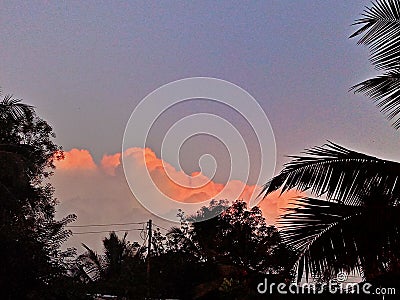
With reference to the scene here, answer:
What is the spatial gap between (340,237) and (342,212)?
26 centimetres

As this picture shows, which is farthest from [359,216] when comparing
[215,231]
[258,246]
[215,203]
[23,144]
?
[215,203]

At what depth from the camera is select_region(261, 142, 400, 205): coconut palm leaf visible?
6652mm

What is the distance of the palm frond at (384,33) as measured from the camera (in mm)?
7434

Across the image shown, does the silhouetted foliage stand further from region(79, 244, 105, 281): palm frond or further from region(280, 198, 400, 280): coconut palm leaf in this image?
region(79, 244, 105, 281): palm frond

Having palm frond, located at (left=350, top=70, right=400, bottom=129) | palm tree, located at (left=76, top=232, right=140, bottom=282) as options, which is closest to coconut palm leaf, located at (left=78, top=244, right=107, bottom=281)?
palm tree, located at (left=76, top=232, right=140, bottom=282)

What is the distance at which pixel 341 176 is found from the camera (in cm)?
676

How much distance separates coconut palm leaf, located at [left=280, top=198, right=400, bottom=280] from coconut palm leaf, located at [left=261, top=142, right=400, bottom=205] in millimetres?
190

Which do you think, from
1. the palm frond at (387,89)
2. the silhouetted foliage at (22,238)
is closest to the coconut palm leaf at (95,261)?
the silhouetted foliage at (22,238)

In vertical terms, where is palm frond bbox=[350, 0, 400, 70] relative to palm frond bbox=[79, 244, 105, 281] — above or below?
below

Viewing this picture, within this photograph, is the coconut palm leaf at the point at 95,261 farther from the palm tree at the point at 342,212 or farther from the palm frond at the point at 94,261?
the palm tree at the point at 342,212

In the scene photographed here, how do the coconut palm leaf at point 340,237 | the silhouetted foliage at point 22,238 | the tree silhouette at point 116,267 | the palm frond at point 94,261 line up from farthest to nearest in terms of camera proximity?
the palm frond at point 94,261 < the tree silhouette at point 116,267 < the silhouetted foliage at point 22,238 < the coconut palm leaf at point 340,237

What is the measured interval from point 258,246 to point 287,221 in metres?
20.4

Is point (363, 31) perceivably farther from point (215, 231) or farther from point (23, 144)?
point (215, 231)

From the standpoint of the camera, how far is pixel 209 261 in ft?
88.3
